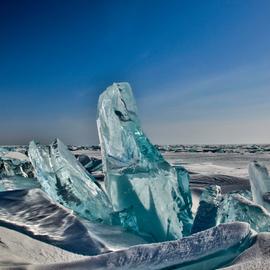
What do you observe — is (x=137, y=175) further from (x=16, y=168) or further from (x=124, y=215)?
(x=16, y=168)

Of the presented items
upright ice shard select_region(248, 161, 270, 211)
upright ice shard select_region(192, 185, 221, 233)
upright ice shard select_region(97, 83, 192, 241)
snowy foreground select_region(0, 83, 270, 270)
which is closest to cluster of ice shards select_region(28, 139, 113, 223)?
snowy foreground select_region(0, 83, 270, 270)

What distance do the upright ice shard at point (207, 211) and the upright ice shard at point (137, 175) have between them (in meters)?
0.10

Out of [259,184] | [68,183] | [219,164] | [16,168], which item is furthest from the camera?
[219,164]

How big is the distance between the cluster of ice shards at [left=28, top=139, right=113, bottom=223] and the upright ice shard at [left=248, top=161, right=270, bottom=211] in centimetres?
120

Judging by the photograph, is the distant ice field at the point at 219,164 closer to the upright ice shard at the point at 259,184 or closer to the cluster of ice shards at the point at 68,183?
the upright ice shard at the point at 259,184

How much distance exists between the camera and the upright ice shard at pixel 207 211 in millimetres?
2096

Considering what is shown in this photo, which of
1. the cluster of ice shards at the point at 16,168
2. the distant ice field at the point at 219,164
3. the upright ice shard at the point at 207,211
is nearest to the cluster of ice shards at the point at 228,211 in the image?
the upright ice shard at the point at 207,211

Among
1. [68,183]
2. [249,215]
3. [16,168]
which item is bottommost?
[249,215]

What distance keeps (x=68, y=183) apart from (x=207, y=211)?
0.93m

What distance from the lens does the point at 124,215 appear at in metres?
2.12

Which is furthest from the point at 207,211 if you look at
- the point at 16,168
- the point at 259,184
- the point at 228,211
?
the point at 16,168

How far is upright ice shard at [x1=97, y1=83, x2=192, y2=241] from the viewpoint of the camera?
2.12m

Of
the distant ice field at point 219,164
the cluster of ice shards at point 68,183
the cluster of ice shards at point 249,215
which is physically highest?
the cluster of ice shards at point 68,183

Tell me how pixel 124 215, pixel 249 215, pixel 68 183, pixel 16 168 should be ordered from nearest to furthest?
pixel 249 215, pixel 124 215, pixel 68 183, pixel 16 168
